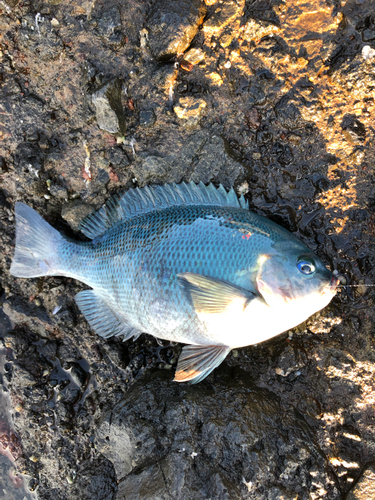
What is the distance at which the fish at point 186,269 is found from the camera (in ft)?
7.21

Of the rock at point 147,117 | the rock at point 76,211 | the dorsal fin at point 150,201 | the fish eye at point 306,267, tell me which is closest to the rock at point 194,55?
the rock at point 147,117

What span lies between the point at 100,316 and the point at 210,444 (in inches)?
58.4

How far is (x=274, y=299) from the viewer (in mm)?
2193

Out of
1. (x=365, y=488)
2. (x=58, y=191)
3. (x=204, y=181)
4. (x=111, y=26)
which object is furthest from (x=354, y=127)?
(x=365, y=488)

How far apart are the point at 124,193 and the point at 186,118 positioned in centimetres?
92

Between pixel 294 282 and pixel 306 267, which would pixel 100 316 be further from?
pixel 306 267

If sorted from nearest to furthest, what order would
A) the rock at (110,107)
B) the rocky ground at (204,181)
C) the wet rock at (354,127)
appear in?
the rocky ground at (204,181)
the wet rock at (354,127)
the rock at (110,107)

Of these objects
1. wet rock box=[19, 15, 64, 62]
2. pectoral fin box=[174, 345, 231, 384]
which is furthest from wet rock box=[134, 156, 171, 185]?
pectoral fin box=[174, 345, 231, 384]

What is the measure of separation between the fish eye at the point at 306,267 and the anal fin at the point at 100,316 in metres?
1.63

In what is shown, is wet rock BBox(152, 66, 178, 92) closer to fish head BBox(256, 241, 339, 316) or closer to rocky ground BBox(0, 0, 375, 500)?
rocky ground BBox(0, 0, 375, 500)

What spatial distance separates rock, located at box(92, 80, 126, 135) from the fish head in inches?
72.9

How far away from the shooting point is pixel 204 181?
279cm

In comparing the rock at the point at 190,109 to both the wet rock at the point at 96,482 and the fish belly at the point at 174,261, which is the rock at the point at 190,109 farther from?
the wet rock at the point at 96,482

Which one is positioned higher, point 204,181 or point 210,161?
point 210,161
